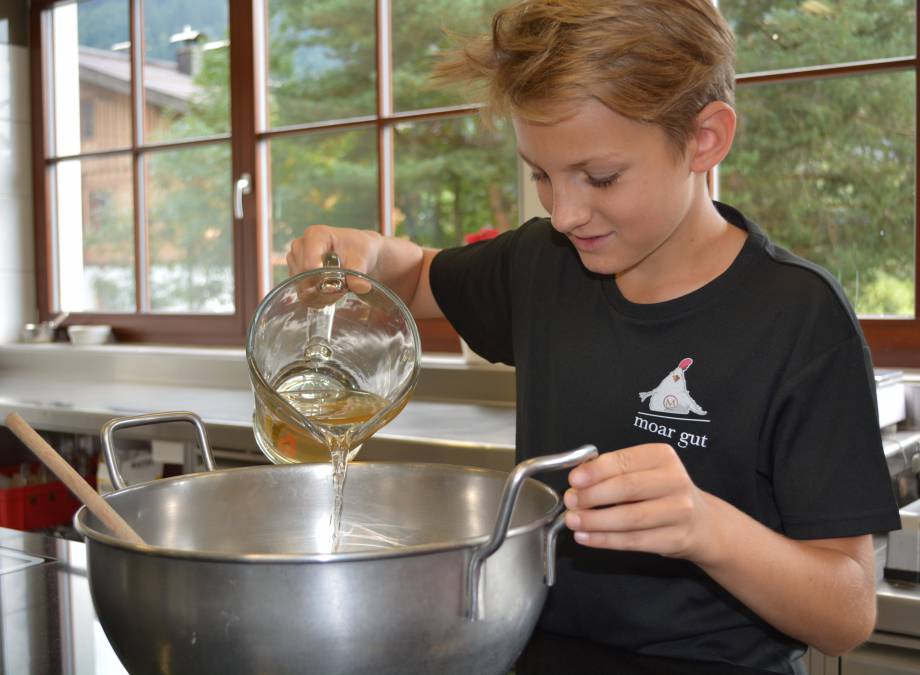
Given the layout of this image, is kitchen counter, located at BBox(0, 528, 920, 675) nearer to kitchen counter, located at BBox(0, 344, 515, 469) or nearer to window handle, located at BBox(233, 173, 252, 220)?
kitchen counter, located at BBox(0, 344, 515, 469)

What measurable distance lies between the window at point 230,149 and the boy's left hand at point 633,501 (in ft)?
6.56

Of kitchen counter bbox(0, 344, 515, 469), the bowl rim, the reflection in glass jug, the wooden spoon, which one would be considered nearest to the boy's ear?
the reflection in glass jug

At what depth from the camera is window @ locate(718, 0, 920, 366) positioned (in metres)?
2.11

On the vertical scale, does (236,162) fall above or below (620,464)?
above

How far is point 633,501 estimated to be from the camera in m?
0.68

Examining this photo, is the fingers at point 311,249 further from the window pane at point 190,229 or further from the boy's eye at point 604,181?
the window pane at point 190,229

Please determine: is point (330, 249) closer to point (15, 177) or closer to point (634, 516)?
point (634, 516)

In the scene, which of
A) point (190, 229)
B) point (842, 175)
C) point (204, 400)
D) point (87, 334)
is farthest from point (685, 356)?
point (87, 334)

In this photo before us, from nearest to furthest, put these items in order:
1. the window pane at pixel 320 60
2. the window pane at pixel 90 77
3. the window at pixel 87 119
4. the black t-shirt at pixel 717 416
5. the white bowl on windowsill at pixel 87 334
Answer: the black t-shirt at pixel 717 416 → the window pane at pixel 320 60 → the white bowl on windowsill at pixel 87 334 → the window pane at pixel 90 77 → the window at pixel 87 119

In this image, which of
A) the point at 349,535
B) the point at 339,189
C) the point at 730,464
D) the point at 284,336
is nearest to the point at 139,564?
the point at 349,535

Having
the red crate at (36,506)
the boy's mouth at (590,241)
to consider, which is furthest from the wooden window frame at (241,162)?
the boy's mouth at (590,241)

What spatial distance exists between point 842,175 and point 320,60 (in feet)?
5.22

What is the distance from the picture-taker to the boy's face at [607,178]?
856 mm

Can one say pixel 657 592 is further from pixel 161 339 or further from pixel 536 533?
→ pixel 161 339
